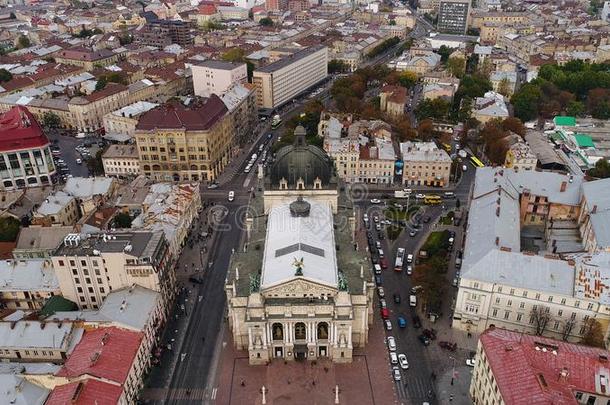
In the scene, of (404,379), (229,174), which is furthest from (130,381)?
(229,174)

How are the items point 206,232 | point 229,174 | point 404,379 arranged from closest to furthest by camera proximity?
1. point 404,379
2. point 206,232
3. point 229,174

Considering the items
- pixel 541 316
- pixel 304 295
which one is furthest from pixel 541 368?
pixel 304 295

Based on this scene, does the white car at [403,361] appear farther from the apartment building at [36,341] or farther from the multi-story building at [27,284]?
the multi-story building at [27,284]

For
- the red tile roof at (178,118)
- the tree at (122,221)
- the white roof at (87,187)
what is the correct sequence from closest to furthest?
the tree at (122,221), the white roof at (87,187), the red tile roof at (178,118)

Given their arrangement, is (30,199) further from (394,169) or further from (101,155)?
(394,169)

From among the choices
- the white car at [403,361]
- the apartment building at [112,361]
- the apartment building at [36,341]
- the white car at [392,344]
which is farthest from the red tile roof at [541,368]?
the apartment building at [36,341]

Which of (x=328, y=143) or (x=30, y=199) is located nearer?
(x=30, y=199)
